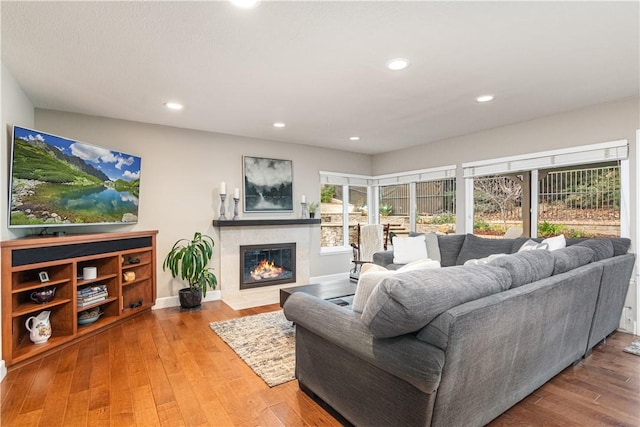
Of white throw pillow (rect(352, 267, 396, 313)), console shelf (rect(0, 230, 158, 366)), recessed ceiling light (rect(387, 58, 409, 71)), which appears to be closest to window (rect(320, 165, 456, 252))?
recessed ceiling light (rect(387, 58, 409, 71))

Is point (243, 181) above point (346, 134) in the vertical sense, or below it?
below

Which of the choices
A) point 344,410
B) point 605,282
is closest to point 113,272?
point 344,410

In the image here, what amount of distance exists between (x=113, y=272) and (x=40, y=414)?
1748 mm

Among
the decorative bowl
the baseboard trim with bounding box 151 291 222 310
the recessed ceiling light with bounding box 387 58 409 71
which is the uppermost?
the recessed ceiling light with bounding box 387 58 409 71

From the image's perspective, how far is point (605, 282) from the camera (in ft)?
8.59

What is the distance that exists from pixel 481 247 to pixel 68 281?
4512 mm

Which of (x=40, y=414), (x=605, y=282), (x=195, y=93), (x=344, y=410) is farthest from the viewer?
(x=195, y=93)

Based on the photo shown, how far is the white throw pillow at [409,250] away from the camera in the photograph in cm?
A: 451

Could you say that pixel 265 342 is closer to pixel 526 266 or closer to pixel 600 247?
pixel 526 266

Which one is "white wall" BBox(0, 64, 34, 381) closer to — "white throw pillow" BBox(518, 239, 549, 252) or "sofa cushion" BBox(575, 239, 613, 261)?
"white throw pillow" BBox(518, 239, 549, 252)

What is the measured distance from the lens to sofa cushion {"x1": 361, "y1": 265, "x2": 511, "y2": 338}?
137 centimetres

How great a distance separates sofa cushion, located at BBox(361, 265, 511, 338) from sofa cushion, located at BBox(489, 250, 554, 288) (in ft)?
1.00

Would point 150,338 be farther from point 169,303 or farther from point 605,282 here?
point 605,282

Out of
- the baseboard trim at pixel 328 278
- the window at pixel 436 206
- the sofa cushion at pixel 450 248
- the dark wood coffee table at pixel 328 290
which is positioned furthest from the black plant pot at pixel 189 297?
the window at pixel 436 206
